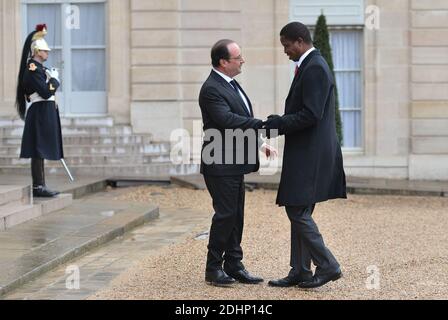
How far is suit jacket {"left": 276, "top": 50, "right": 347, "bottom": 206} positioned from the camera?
6.61 metres

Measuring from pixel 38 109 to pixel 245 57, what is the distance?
6547mm

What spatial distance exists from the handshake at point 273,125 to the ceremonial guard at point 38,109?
4341mm

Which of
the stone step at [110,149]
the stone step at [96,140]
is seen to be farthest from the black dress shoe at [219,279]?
the stone step at [96,140]

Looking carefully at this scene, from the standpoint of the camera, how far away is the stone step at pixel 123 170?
14.9 m

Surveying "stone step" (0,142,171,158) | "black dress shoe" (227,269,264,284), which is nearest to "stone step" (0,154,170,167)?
"stone step" (0,142,171,158)

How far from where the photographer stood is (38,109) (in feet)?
34.6

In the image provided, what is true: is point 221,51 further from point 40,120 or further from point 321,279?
point 40,120

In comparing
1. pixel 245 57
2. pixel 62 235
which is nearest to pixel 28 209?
pixel 62 235

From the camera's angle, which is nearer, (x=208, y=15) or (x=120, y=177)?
(x=120, y=177)

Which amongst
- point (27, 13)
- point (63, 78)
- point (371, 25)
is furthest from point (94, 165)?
point (371, 25)

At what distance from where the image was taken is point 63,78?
16641 mm

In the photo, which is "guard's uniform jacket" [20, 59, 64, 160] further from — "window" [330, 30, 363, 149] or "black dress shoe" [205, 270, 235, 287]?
"window" [330, 30, 363, 149]

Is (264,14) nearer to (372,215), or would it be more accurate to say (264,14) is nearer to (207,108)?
(372,215)

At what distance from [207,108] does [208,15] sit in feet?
31.6
